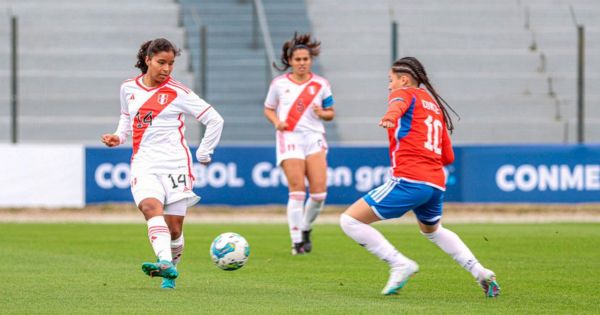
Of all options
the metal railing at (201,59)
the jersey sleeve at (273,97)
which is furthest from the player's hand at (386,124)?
the metal railing at (201,59)

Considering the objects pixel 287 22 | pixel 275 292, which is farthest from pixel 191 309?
pixel 287 22

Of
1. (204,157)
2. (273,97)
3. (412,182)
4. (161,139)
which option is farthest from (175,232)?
(273,97)

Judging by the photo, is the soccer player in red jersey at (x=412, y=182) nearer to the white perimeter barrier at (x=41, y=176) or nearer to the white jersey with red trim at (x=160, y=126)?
the white jersey with red trim at (x=160, y=126)

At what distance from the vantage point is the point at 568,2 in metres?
32.8

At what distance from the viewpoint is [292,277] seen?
11336mm

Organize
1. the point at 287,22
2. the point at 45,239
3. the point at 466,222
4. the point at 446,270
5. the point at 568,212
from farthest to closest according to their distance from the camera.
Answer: the point at 287,22, the point at 568,212, the point at 466,222, the point at 45,239, the point at 446,270

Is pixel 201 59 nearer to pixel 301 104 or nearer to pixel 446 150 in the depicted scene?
pixel 301 104

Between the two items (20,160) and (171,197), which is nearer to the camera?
(171,197)

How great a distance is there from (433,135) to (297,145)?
486cm

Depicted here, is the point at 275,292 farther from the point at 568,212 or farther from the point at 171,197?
the point at 568,212

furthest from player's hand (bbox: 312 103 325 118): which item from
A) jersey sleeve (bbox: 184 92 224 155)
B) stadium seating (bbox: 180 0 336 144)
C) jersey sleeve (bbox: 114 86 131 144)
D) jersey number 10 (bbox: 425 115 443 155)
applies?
stadium seating (bbox: 180 0 336 144)

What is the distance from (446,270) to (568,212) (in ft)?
35.6

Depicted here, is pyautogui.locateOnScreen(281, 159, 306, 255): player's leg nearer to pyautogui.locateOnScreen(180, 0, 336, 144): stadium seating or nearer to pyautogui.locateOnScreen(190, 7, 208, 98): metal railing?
pyautogui.locateOnScreen(190, 7, 208, 98): metal railing

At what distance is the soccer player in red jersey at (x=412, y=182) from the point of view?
30.9ft
